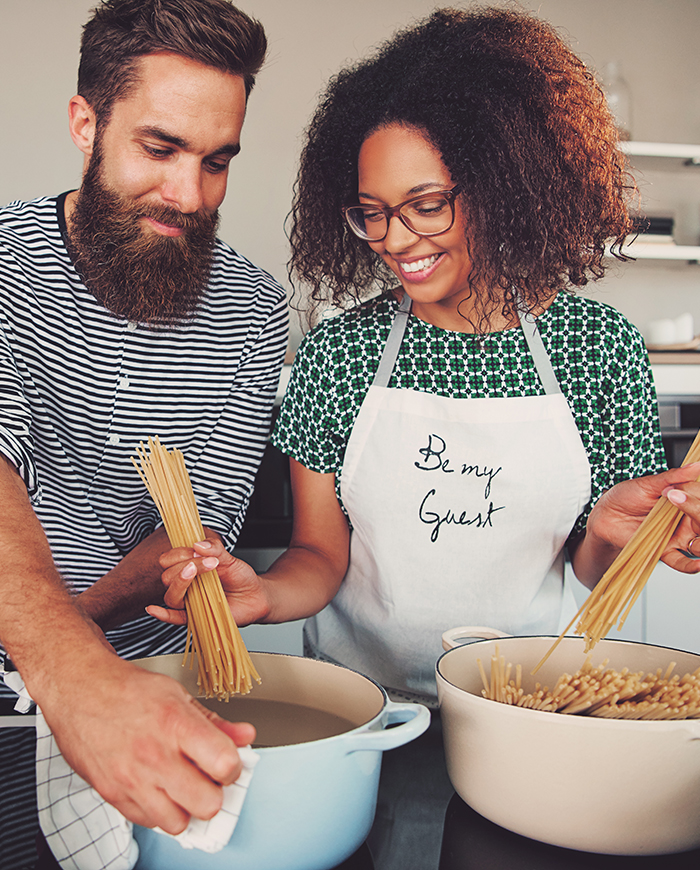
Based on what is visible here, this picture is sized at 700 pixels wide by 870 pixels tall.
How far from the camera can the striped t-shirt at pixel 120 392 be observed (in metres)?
1.09

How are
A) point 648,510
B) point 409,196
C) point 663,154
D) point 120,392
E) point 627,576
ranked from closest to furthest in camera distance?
point 627,576 → point 648,510 → point 409,196 → point 120,392 → point 663,154

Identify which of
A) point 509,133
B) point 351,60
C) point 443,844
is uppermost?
point 351,60

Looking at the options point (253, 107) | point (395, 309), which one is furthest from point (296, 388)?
point (253, 107)

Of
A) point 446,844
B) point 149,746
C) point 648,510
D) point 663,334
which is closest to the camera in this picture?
point 149,746

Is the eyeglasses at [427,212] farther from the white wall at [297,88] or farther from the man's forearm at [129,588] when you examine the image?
the white wall at [297,88]

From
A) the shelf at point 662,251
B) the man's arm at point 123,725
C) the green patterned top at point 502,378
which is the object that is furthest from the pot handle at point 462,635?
the shelf at point 662,251

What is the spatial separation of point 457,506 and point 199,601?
1.44ft

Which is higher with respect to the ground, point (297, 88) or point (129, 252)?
point (297, 88)

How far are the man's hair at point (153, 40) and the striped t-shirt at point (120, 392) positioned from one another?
0.20 metres

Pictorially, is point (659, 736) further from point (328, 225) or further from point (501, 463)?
point (328, 225)

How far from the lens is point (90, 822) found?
19.9 inches

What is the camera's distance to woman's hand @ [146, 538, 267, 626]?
0.77 m

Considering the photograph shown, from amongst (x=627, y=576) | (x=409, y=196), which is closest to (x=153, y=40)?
(x=409, y=196)

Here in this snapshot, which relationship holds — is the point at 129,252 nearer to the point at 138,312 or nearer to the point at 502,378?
the point at 138,312
